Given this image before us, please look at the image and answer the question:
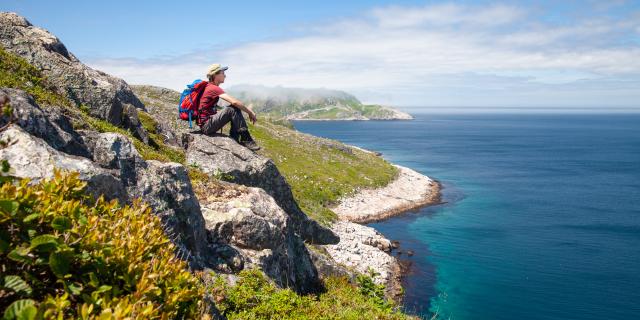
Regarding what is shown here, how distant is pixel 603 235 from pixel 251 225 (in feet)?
194

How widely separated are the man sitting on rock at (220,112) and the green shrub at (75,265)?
11.6m

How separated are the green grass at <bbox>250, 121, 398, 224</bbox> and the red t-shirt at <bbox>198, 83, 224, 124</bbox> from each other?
39703 millimetres

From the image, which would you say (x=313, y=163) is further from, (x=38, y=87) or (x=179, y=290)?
(x=179, y=290)

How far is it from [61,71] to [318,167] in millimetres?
67525

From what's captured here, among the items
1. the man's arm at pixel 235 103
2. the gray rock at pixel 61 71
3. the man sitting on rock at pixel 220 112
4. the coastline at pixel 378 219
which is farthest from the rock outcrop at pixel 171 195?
the gray rock at pixel 61 71

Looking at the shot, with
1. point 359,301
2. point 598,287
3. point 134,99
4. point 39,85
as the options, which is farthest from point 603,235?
point 39,85

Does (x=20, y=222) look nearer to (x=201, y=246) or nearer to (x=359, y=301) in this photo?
(x=201, y=246)

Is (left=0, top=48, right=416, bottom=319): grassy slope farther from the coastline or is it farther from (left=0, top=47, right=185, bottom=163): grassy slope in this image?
the coastline

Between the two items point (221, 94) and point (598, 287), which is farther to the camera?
point (598, 287)

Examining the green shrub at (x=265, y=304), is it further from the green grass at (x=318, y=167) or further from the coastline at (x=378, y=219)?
the green grass at (x=318, y=167)

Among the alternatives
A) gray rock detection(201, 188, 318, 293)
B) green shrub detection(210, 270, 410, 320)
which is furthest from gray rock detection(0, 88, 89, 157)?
green shrub detection(210, 270, 410, 320)

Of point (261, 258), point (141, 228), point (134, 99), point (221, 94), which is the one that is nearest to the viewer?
point (141, 228)

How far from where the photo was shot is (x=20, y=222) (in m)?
4.47

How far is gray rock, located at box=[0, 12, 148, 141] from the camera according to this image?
55.8ft
